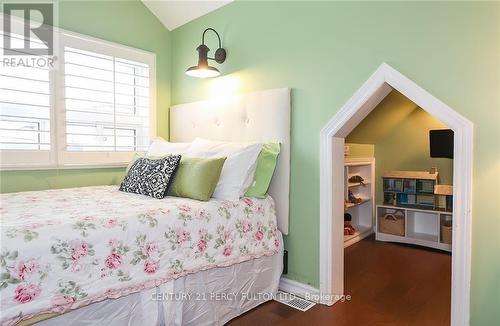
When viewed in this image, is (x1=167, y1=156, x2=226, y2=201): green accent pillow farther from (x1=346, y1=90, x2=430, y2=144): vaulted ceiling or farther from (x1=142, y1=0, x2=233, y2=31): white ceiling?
(x1=346, y1=90, x2=430, y2=144): vaulted ceiling

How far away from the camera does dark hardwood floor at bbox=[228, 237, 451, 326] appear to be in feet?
6.40

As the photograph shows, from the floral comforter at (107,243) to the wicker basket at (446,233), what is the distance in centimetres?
223

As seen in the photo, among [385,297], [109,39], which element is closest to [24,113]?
[109,39]

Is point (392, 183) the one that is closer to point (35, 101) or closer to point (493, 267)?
point (493, 267)

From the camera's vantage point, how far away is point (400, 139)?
4.03 metres

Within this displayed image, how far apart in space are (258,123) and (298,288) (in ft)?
4.01

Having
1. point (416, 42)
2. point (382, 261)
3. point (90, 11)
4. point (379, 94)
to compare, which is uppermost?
point (90, 11)

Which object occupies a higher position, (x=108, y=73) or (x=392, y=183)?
(x=108, y=73)

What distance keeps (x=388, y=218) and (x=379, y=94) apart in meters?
2.24

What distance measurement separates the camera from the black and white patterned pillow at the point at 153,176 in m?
2.02

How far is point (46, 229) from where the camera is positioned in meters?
1.29

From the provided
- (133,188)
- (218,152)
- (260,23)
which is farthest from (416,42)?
(133,188)

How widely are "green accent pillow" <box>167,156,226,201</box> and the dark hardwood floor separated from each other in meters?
0.81

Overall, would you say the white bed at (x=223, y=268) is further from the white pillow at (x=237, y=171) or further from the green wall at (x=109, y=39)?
the green wall at (x=109, y=39)
